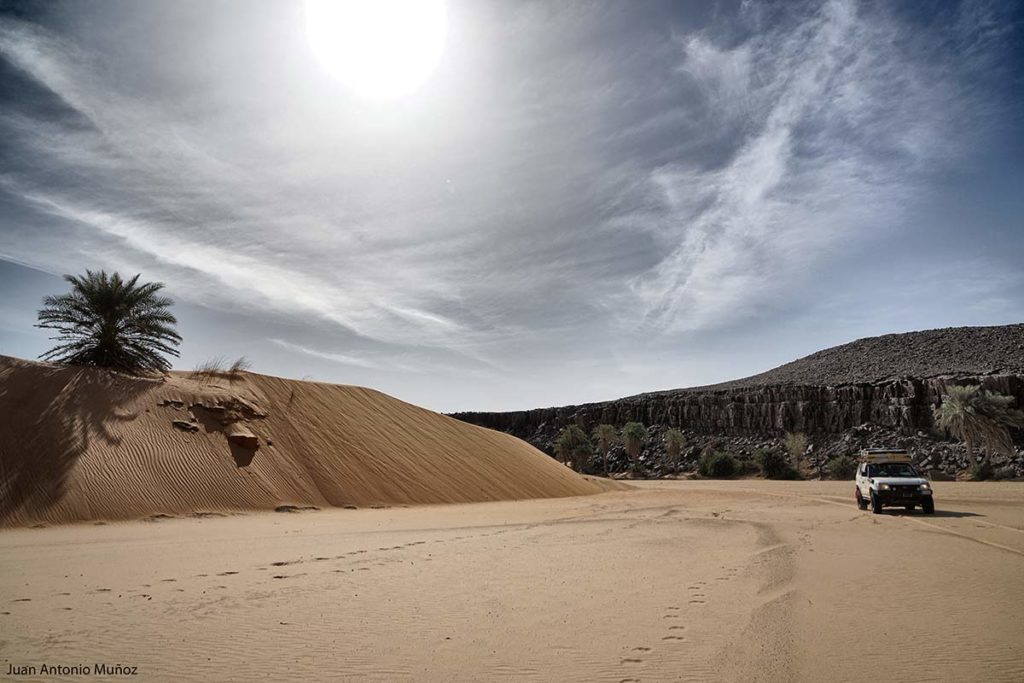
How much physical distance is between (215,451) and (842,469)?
51.5 meters

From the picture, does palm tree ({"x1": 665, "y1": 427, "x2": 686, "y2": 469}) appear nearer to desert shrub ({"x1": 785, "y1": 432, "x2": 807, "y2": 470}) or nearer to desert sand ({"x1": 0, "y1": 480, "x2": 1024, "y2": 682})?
desert shrub ({"x1": 785, "y1": 432, "x2": 807, "y2": 470})

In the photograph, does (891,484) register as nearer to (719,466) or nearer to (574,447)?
(719,466)

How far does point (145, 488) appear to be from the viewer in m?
20.9

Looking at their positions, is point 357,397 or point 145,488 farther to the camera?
point 357,397

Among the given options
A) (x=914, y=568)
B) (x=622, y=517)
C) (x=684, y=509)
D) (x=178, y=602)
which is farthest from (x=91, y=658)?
(x=684, y=509)

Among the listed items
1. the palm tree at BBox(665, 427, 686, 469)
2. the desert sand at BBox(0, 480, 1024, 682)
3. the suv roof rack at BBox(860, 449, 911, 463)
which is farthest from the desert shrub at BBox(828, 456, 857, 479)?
the desert sand at BBox(0, 480, 1024, 682)

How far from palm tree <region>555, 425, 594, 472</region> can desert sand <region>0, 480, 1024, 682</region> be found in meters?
59.3

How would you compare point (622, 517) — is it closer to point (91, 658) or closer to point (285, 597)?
point (285, 597)

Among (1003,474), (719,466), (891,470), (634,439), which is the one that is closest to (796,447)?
(719,466)

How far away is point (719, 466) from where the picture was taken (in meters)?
63.2

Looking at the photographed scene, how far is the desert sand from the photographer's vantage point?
5.62m

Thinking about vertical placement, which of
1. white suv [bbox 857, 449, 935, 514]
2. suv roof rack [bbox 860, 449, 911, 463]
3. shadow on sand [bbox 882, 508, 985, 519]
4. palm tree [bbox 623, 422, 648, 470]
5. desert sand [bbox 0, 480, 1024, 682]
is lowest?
shadow on sand [bbox 882, 508, 985, 519]

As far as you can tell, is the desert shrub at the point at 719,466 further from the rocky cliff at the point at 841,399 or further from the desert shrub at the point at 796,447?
the rocky cliff at the point at 841,399

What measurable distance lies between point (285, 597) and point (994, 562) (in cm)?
1201
